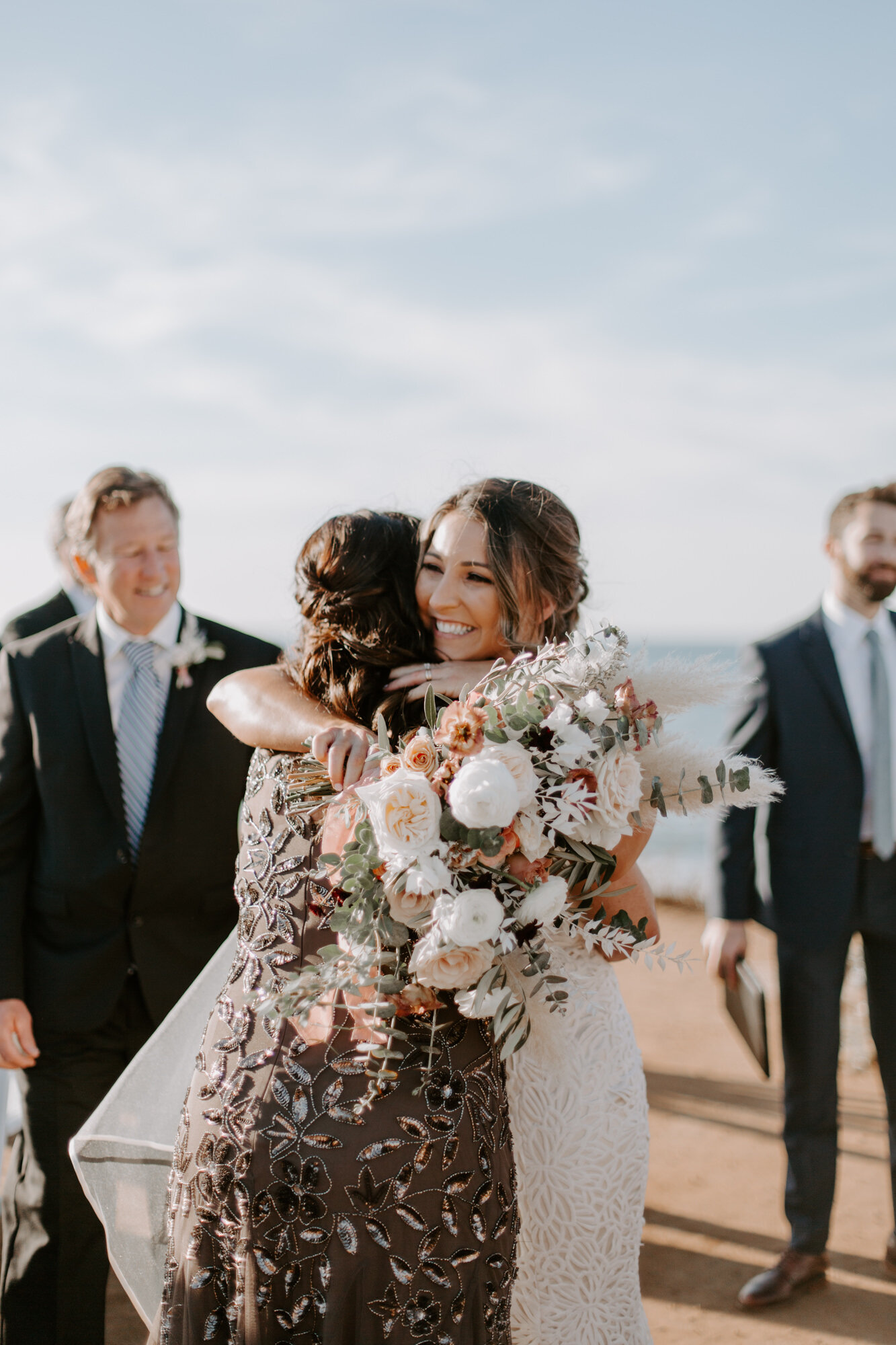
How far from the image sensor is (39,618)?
4.64 meters

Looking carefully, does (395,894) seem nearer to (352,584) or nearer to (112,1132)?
(352,584)

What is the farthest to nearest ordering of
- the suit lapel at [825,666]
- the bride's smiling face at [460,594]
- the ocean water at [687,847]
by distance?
the suit lapel at [825,666]
the bride's smiling face at [460,594]
the ocean water at [687,847]

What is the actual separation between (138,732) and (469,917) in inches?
80.1

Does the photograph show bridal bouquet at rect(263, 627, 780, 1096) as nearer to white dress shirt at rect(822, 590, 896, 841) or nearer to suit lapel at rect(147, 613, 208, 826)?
suit lapel at rect(147, 613, 208, 826)

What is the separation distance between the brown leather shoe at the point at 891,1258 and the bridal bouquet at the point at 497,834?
10.5 feet

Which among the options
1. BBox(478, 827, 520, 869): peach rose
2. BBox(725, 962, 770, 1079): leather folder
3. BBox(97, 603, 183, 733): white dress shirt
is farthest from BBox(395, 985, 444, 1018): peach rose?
BBox(725, 962, 770, 1079): leather folder

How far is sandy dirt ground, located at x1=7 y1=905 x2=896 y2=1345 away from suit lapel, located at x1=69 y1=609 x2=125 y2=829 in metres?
2.06

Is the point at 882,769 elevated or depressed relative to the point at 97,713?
depressed

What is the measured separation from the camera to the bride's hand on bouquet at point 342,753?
1.96m

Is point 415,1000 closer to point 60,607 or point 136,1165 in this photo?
point 136,1165

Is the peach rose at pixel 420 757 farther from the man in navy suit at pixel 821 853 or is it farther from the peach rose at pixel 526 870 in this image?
the man in navy suit at pixel 821 853

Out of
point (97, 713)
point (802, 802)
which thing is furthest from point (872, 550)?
point (97, 713)

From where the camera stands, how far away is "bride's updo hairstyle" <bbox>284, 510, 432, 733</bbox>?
2369 millimetres

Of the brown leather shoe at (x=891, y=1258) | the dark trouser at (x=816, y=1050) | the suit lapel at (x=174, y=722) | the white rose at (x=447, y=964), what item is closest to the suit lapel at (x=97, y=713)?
the suit lapel at (x=174, y=722)
